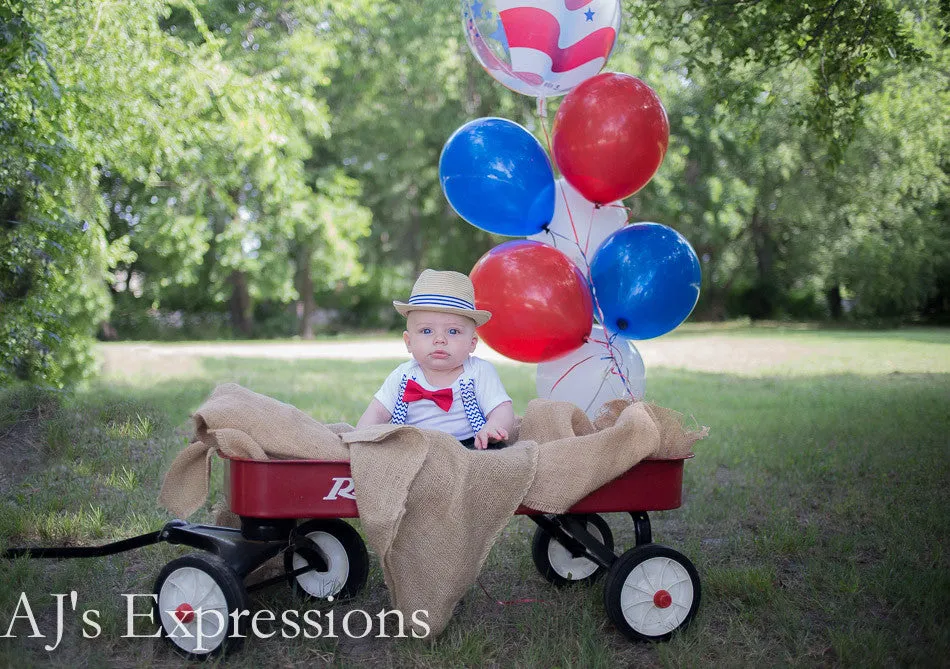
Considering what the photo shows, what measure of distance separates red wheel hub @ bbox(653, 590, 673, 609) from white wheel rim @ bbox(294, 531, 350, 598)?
120 cm

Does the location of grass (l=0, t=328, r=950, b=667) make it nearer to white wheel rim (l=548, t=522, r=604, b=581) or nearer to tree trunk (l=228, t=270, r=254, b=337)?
white wheel rim (l=548, t=522, r=604, b=581)

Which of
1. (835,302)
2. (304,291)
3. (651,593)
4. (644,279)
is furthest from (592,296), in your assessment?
(835,302)

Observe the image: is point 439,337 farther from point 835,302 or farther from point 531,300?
point 835,302

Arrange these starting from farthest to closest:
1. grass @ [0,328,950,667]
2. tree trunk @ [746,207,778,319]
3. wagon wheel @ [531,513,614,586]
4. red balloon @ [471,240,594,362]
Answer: tree trunk @ [746,207,778,319] → red balloon @ [471,240,594,362] → wagon wheel @ [531,513,614,586] → grass @ [0,328,950,667]

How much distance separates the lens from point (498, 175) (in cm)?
408

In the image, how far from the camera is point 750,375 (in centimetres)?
1060

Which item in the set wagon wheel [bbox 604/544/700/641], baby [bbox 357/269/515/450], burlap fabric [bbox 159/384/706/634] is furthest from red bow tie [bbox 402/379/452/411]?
wagon wheel [bbox 604/544/700/641]

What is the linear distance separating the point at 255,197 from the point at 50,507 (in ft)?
55.5

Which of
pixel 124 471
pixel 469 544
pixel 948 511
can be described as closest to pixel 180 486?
pixel 469 544

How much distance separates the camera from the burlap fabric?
2.65 m

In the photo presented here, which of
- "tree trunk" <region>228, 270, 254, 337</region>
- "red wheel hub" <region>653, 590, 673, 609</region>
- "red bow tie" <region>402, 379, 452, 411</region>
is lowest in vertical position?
"tree trunk" <region>228, 270, 254, 337</region>

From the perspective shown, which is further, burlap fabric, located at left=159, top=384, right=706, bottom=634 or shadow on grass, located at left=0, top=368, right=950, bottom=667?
shadow on grass, located at left=0, top=368, right=950, bottom=667

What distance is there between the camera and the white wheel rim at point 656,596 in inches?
112

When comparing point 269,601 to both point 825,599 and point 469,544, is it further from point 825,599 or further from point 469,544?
point 825,599
